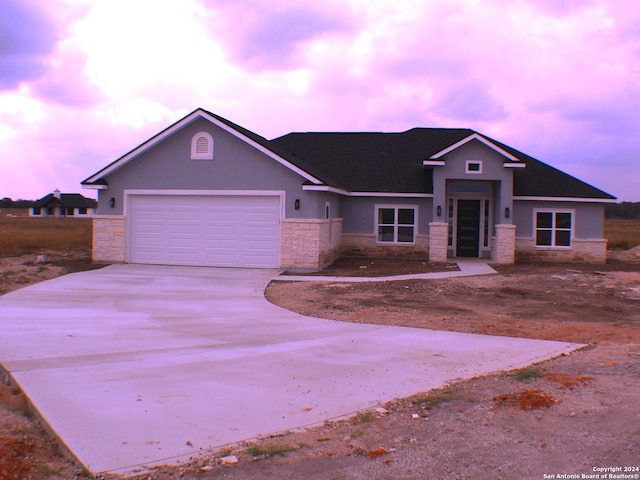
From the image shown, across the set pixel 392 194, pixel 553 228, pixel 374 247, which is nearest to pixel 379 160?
pixel 392 194

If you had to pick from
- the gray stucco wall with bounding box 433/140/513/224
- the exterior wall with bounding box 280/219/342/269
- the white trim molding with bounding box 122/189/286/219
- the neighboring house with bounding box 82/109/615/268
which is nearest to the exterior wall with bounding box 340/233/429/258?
the neighboring house with bounding box 82/109/615/268

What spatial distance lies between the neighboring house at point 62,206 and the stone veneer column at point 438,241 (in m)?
78.8

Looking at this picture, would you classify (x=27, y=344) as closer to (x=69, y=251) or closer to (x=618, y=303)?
(x=618, y=303)

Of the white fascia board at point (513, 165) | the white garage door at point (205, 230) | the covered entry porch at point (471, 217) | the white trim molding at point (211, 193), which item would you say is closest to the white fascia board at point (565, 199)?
the covered entry porch at point (471, 217)

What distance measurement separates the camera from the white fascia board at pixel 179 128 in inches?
772

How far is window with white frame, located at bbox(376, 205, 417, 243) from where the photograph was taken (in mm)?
25422

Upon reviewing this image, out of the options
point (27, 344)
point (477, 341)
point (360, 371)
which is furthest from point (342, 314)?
point (27, 344)

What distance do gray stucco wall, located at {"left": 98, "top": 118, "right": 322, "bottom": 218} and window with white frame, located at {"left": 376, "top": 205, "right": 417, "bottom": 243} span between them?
17.6ft

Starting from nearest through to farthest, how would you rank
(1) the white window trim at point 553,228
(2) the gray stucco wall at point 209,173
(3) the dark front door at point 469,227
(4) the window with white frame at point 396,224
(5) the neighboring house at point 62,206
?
(2) the gray stucco wall at point 209,173 → (1) the white window trim at point 553,228 → (4) the window with white frame at point 396,224 → (3) the dark front door at point 469,227 → (5) the neighboring house at point 62,206

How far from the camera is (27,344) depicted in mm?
8633

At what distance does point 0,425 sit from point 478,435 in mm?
4342

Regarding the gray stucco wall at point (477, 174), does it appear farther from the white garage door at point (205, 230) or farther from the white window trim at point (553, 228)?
the white garage door at point (205, 230)

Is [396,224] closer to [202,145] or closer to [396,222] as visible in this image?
[396,222]

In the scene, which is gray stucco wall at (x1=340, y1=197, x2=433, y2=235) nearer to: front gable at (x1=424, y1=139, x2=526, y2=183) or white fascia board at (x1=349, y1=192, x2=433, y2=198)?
white fascia board at (x1=349, y1=192, x2=433, y2=198)
